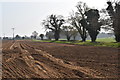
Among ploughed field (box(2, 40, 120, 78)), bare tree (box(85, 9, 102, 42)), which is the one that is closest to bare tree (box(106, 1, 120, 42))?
bare tree (box(85, 9, 102, 42))

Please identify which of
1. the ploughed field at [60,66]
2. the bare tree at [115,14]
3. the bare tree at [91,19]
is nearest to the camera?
the ploughed field at [60,66]

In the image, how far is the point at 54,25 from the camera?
7450 centimetres

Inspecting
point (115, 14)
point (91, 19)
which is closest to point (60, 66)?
point (115, 14)

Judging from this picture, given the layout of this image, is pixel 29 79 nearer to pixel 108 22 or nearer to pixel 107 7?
pixel 108 22

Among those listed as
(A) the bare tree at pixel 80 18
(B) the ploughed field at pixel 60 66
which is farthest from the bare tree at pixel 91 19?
(B) the ploughed field at pixel 60 66

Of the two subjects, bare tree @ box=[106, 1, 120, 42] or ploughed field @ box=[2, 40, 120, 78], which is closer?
ploughed field @ box=[2, 40, 120, 78]

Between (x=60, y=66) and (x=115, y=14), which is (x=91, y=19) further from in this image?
(x=60, y=66)

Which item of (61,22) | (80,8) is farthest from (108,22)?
(61,22)

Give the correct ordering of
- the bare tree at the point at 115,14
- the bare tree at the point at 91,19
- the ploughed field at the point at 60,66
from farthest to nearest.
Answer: the bare tree at the point at 91,19, the bare tree at the point at 115,14, the ploughed field at the point at 60,66

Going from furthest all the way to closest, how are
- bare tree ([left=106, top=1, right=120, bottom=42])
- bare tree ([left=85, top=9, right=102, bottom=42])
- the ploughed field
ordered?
bare tree ([left=85, top=9, right=102, bottom=42]) < bare tree ([left=106, top=1, right=120, bottom=42]) < the ploughed field

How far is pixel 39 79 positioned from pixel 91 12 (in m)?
46.3

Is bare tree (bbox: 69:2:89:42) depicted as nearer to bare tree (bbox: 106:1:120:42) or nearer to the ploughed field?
bare tree (bbox: 106:1:120:42)

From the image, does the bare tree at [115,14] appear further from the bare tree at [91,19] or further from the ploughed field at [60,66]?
the ploughed field at [60,66]

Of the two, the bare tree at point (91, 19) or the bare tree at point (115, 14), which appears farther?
the bare tree at point (91, 19)
